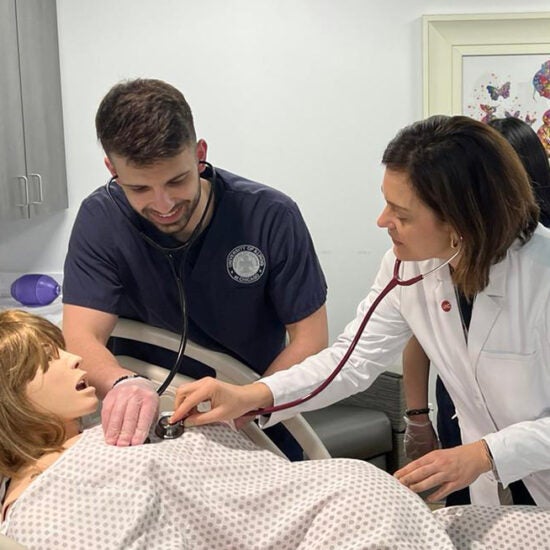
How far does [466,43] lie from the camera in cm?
324

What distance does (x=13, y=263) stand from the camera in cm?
337

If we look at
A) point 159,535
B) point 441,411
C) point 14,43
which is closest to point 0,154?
point 14,43

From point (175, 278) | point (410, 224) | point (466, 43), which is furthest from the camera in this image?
point (466, 43)

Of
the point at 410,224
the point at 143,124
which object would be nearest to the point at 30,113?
the point at 143,124

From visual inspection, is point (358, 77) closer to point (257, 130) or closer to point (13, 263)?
point (257, 130)

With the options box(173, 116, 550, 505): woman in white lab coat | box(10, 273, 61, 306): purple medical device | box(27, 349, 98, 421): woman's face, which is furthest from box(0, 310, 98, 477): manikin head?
box(10, 273, 61, 306): purple medical device

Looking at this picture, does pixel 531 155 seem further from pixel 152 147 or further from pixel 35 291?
pixel 35 291

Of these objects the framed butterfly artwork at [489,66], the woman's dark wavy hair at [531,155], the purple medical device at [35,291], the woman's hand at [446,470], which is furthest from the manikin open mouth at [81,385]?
the framed butterfly artwork at [489,66]

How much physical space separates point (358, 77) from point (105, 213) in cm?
178

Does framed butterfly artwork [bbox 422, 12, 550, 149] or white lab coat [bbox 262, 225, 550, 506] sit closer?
white lab coat [bbox 262, 225, 550, 506]

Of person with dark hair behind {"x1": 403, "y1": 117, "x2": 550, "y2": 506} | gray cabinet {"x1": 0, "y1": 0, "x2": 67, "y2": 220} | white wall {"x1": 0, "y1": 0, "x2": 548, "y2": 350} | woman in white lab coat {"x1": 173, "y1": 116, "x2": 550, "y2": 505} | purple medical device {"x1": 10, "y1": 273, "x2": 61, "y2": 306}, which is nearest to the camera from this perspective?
woman in white lab coat {"x1": 173, "y1": 116, "x2": 550, "y2": 505}

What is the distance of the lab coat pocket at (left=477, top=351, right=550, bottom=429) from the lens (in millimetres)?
1370

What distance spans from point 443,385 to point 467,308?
55 cm

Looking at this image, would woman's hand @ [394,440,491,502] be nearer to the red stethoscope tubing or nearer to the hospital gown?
the hospital gown
